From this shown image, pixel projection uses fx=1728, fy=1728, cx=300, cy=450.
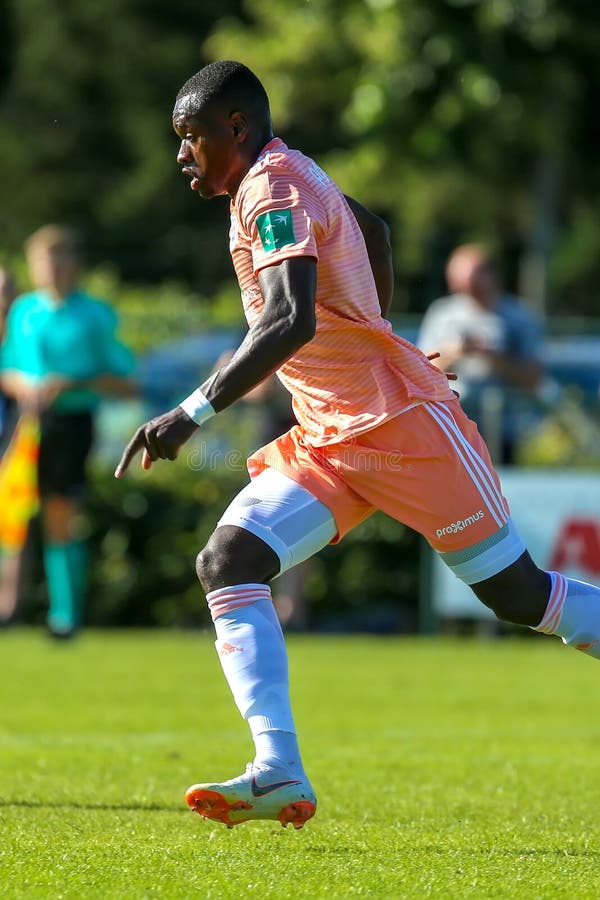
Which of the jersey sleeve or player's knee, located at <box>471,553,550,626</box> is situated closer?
the jersey sleeve

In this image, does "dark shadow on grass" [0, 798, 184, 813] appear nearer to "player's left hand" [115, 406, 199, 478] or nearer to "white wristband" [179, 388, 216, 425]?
"player's left hand" [115, 406, 199, 478]

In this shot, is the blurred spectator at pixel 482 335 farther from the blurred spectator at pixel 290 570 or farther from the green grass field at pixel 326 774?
the green grass field at pixel 326 774

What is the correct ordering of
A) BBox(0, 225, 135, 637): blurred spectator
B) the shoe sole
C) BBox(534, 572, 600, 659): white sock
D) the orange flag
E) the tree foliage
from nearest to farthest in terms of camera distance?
1. the shoe sole
2. BBox(534, 572, 600, 659): white sock
3. BBox(0, 225, 135, 637): blurred spectator
4. the orange flag
5. the tree foliage

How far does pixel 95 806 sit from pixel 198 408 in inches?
62.7

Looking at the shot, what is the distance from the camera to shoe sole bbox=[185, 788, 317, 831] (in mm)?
4570

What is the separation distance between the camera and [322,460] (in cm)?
504

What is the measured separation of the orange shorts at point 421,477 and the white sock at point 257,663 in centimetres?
37

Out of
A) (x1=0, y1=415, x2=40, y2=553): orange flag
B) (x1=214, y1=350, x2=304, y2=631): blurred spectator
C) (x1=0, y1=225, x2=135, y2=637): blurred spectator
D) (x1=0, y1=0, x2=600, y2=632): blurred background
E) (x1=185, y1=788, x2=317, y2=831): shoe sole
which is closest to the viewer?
(x1=185, y1=788, x2=317, y2=831): shoe sole

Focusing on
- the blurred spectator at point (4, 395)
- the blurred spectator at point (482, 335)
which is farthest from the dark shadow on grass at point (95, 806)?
the blurred spectator at point (4, 395)

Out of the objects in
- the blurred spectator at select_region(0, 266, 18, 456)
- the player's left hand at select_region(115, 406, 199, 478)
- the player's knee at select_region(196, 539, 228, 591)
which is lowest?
the blurred spectator at select_region(0, 266, 18, 456)

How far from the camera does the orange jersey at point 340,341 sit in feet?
15.9

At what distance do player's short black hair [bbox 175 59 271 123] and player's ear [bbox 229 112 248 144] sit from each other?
0.07 feet

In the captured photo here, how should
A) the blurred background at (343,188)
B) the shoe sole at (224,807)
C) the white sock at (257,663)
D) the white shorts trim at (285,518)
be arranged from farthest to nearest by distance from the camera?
the blurred background at (343,188), the white shorts trim at (285,518), the white sock at (257,663), the shoe sole at (224,807)

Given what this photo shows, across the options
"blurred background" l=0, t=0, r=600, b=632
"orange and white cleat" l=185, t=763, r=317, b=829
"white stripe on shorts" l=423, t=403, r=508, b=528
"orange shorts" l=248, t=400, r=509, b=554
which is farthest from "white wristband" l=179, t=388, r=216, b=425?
"blurred background" l=0, t=0, r=600, b=632
